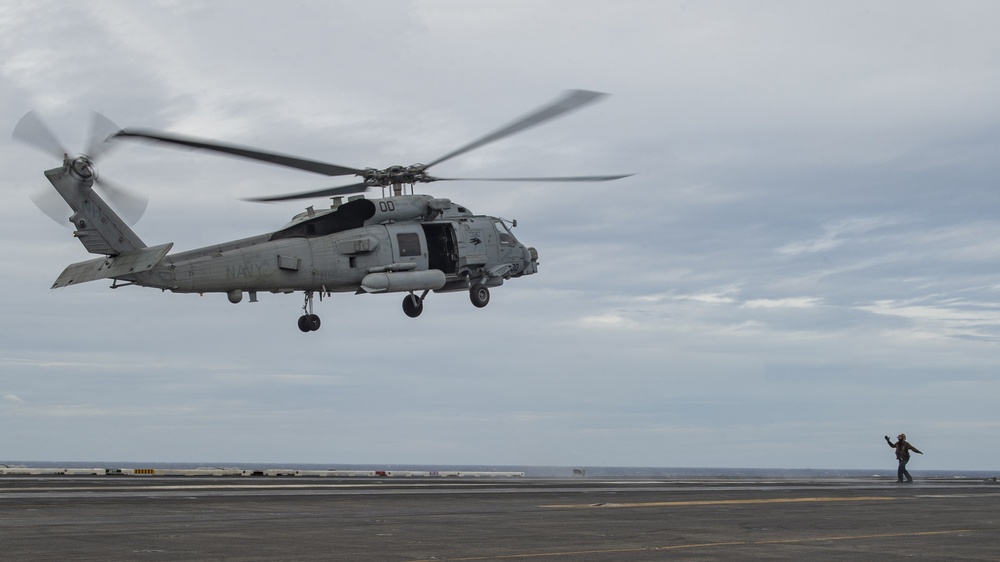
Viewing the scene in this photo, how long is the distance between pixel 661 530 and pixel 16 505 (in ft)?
46.3

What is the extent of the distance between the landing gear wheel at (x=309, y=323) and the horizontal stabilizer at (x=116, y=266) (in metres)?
6.68

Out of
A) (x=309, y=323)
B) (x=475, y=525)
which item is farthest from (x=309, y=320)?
(x=475, y=525)

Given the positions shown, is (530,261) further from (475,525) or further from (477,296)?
(475,525)

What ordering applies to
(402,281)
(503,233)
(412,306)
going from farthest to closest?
(503,233) < (412,306) < (402,281)

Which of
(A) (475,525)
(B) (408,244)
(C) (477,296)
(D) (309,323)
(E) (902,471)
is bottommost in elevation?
(A) (475,525)

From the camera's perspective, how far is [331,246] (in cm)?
Result: 4047

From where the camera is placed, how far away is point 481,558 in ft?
50.2

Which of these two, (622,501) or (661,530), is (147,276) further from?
(661,530)

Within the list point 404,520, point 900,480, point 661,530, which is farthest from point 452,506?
point 900,480

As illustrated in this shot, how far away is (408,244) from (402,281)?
1.65 m

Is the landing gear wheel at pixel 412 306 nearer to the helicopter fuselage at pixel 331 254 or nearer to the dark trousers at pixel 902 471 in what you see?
the helicopter fuselage at pixel 331 254

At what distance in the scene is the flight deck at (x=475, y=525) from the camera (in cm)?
1631

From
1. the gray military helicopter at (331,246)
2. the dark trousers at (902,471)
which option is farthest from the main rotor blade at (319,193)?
the dark trousers at (902,471)

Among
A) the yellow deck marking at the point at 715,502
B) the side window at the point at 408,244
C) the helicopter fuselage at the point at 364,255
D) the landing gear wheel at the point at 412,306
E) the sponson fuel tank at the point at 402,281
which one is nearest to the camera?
the yellow deck marking at the point at 715,502
